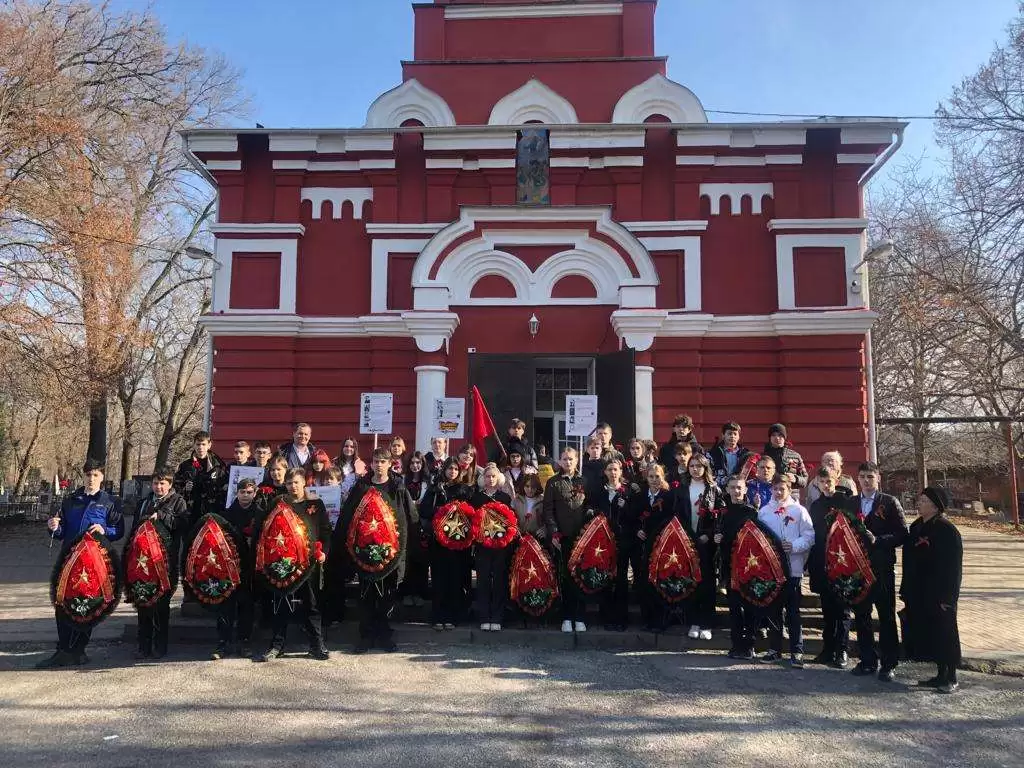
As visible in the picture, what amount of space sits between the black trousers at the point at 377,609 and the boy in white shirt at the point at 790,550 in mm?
3592

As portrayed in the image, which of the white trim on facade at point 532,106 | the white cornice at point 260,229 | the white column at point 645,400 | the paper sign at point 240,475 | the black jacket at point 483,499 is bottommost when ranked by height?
the black jacket at point 483,499

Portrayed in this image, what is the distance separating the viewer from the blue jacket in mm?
6863

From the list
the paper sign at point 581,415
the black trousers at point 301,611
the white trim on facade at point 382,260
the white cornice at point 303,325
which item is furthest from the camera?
the white trim on facade at point 382,260

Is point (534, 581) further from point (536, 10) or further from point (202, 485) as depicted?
point (536, 10)

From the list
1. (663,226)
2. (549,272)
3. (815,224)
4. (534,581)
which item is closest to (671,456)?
(534,581)

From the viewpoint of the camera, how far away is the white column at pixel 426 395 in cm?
1266

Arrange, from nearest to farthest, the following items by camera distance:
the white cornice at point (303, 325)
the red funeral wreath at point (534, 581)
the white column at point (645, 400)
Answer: the red funeral wreath at point (534, 581), the white column at point (645, 400), the white cornice at point (303, 325)

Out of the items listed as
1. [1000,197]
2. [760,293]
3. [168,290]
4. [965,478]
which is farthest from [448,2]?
[965,478]

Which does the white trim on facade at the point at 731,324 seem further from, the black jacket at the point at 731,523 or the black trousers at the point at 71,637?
the black trousers at the point at 71,637

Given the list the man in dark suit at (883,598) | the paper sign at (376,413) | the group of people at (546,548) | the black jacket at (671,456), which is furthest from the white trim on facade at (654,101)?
the man in dark suit at (883,598)

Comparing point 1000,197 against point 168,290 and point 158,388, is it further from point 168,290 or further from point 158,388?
point 158,388

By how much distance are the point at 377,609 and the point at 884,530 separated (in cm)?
477

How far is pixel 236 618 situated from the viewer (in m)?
7.05

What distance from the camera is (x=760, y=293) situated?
13148mm
